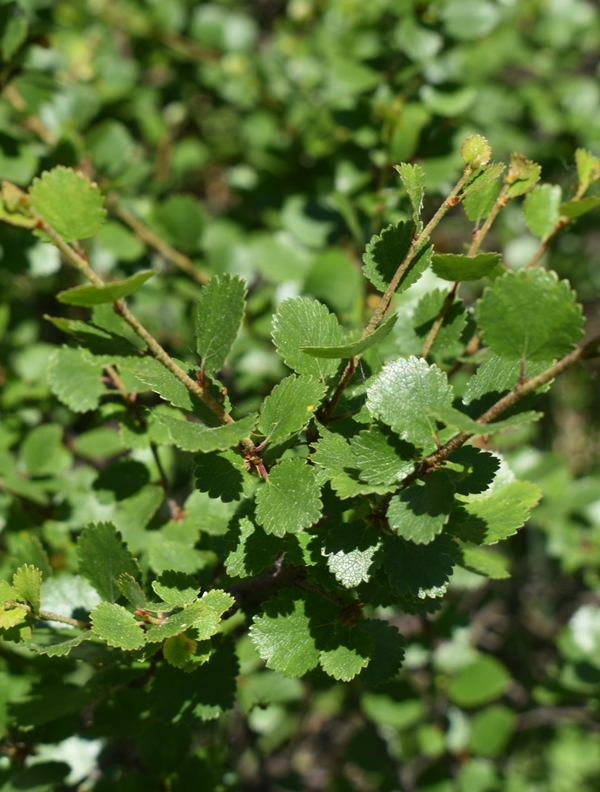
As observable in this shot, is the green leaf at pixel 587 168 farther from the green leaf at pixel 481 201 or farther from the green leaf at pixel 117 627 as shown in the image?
the green leaf at pixel 117 627

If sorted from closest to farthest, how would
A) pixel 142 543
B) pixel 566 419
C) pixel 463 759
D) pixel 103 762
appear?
pixel 142 543 → pixel 103 762 → pixel 463 759 → pixel 566 419

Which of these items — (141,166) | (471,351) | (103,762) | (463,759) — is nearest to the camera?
(471,351)

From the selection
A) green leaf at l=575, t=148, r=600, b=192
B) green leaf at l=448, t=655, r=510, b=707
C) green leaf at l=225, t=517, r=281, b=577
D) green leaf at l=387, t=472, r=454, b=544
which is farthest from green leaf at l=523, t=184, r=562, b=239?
green leaf at l=448, t=655, r=510, b=707

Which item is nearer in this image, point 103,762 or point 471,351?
point 471,351

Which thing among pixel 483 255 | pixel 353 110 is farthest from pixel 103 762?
Result: pixel 353 110

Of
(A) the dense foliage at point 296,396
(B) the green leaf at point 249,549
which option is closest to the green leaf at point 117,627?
(A) the dense foliage at point 296,396

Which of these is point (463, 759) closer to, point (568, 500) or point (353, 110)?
point (568, 500)

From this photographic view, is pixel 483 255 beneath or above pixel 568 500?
above

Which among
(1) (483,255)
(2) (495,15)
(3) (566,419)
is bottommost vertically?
(3) (566,419)
